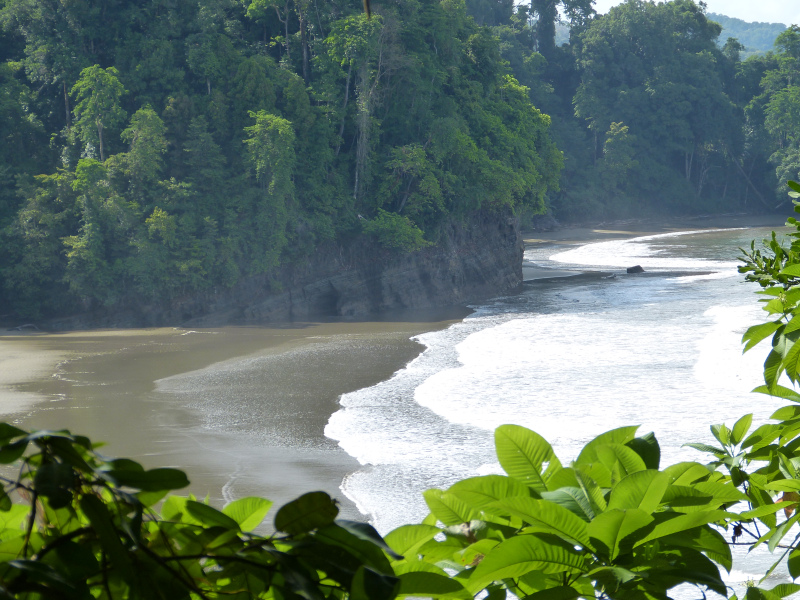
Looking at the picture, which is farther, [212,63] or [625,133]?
[625,133]

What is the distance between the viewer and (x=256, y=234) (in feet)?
67.4

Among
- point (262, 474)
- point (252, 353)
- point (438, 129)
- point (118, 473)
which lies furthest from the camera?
point (438, 129)

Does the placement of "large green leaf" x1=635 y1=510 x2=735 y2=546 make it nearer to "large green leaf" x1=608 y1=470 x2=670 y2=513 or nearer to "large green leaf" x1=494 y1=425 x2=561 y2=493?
"large green leaf" x1=608 y1=470 x2=670 y2=513

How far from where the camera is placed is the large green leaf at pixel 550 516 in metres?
0.92

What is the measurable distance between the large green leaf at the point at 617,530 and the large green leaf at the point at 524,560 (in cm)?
3

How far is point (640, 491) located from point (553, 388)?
1116 centimetres

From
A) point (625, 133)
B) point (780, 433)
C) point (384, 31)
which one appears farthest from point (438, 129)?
point (625, 133)

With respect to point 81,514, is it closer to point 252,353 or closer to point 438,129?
point 252,353

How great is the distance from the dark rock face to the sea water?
2.02 metres

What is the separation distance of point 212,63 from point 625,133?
124 ft

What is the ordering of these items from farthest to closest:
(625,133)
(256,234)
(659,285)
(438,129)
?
(625,133), (659,285), (438,129), (256,234)

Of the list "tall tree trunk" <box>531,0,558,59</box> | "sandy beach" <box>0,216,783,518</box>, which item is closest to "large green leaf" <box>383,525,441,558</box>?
"sandy beach" <box>0,216,783,518</box>

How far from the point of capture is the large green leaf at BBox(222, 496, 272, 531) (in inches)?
34.5

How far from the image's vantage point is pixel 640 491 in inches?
38.4
